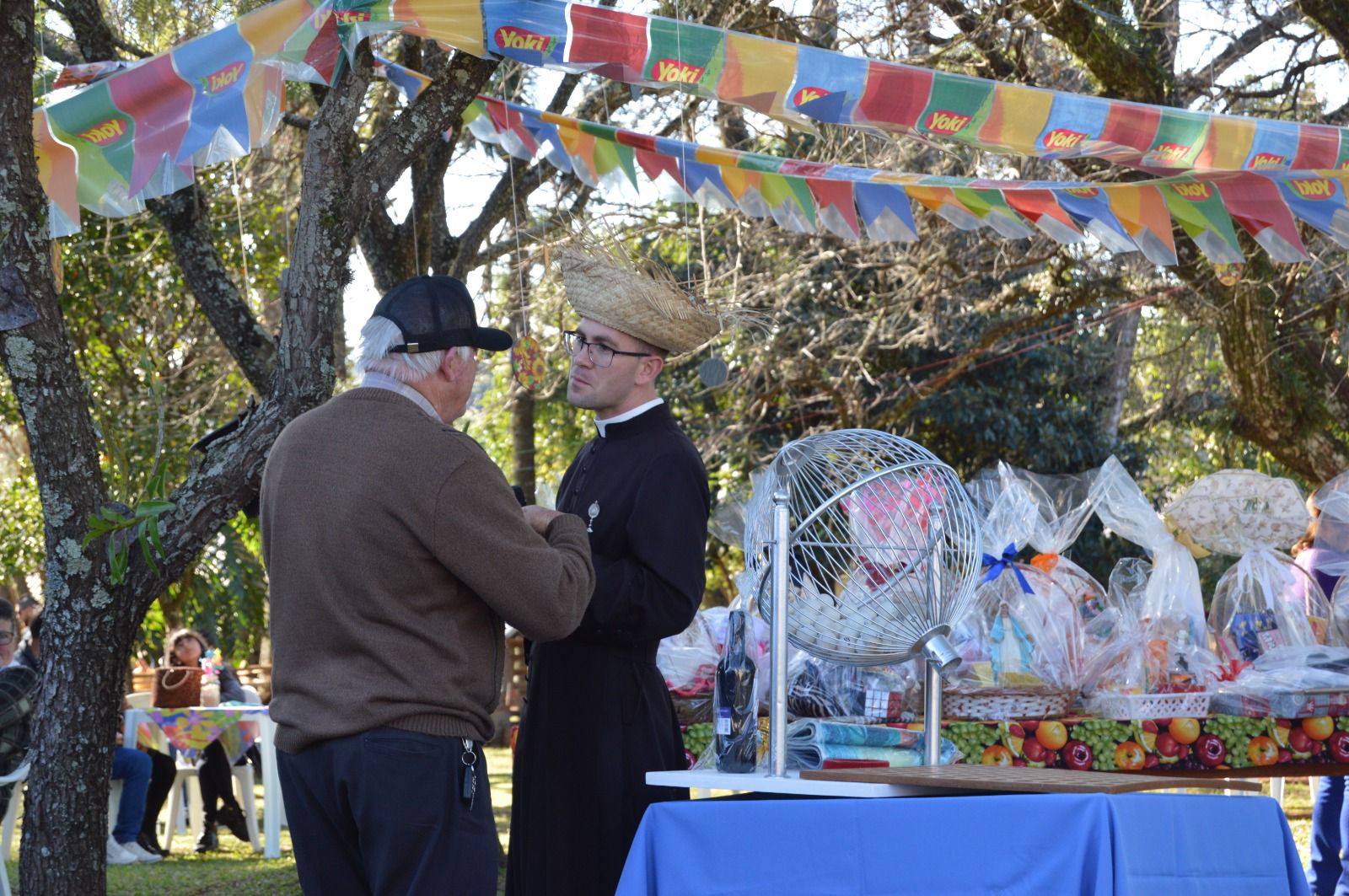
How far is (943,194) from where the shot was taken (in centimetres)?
476

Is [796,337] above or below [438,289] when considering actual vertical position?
above

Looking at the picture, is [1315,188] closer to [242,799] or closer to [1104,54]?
[1104,54]

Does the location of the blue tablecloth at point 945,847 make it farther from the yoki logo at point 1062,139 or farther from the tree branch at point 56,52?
the tree branch at point 56,52

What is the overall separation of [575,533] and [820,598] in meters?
0.45

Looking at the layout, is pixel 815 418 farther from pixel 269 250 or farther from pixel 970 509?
pixel 970 509

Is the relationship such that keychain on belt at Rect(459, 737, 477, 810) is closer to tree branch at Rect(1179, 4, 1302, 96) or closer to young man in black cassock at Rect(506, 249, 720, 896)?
young man in black cassock at Rect(506, 249, 720, 896)

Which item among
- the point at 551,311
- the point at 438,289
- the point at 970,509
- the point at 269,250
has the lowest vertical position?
the point at 970,509

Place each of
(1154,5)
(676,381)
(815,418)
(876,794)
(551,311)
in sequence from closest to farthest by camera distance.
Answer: (876,794)
(1154,5)
(551,311)
(815,418)
(676,381)

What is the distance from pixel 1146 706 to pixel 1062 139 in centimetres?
158

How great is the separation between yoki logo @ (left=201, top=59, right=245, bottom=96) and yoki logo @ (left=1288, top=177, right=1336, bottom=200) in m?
3.12

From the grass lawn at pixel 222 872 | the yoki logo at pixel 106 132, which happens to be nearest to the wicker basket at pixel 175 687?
the grass lawn at pixel 222 872

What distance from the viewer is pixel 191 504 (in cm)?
346

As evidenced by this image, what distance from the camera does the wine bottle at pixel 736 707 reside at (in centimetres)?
237

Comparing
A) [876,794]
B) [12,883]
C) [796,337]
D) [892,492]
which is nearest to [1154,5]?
[796,337]
